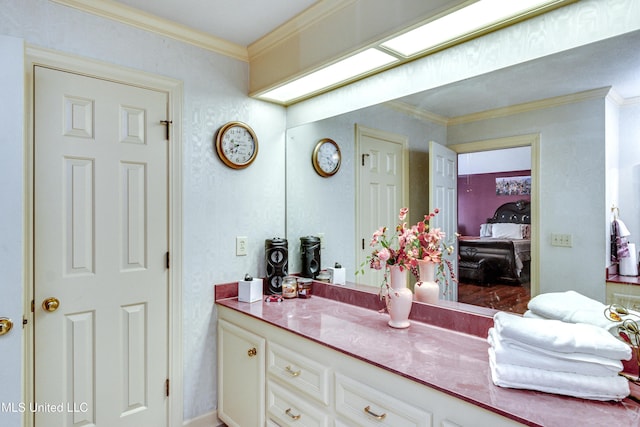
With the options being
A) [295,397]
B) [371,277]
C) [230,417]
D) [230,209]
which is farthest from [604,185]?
[230,417]

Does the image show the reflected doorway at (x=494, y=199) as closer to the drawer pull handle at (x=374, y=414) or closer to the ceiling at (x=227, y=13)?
the drawer pull handle at (x=374, y=414)

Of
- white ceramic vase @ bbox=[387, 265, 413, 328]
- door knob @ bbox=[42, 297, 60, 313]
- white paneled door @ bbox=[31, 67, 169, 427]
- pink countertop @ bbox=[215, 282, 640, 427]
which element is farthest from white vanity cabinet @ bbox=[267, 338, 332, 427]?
door knob @ bbox=[42, 297, 60, 313]

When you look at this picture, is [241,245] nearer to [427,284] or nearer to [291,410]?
[291,410]

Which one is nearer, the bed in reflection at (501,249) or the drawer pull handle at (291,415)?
the bed in reflection at (501,249)

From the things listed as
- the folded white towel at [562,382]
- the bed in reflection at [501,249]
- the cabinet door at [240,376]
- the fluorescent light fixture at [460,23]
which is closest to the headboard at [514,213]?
the bed in reflection at [501,249]

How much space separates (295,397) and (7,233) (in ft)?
4.48

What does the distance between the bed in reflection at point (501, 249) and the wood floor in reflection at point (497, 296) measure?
0.02 metres

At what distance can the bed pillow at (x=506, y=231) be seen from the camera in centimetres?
154

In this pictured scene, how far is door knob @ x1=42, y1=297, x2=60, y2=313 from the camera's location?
1709mm

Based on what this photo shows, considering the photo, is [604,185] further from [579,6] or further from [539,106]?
[579,6]

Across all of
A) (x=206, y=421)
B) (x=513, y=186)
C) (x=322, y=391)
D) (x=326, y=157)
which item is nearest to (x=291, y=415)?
(x=322, y=391)

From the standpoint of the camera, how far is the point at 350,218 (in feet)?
7.59

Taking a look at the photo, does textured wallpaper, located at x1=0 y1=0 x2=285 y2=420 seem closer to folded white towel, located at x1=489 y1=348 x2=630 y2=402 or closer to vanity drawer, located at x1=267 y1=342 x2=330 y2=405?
vanity drawer, located at x1=267 y1=342 x2=330 y2=405

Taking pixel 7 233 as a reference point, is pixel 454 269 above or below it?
below
